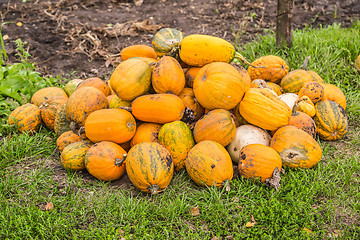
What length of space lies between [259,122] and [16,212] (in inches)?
99.6

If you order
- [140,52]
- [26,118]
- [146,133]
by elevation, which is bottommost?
[26,118]

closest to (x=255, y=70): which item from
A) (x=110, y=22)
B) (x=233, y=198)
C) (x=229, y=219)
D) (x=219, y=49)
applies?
(x=219, y=49)

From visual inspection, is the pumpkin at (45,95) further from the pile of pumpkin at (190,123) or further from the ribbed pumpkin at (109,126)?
the ribbed pumpkin at (109,126)

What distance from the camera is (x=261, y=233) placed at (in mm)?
2592

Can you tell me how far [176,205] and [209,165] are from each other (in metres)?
0.48

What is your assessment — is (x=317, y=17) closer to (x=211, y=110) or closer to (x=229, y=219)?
(x=211, y=110)

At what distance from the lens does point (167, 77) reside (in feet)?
11.0

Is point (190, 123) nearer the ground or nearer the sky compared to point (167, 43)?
nearer the ground

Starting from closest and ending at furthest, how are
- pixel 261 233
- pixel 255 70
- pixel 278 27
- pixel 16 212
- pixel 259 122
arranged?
1. pixel 261 233
2. pixel 16 212
3. pixel 259 122
4. pixel 255 70
5. pixel 278 27

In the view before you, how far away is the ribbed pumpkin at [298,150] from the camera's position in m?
3.22

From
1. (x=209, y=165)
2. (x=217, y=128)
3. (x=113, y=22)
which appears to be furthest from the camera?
(x=113, y=22)

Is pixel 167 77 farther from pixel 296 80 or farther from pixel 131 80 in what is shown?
pixel 296 80

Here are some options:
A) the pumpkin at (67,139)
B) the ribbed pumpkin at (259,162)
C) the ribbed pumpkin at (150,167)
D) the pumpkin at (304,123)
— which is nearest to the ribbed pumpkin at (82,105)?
the pumpkin at (67,139)

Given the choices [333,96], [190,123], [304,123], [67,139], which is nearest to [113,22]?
[67,139]
